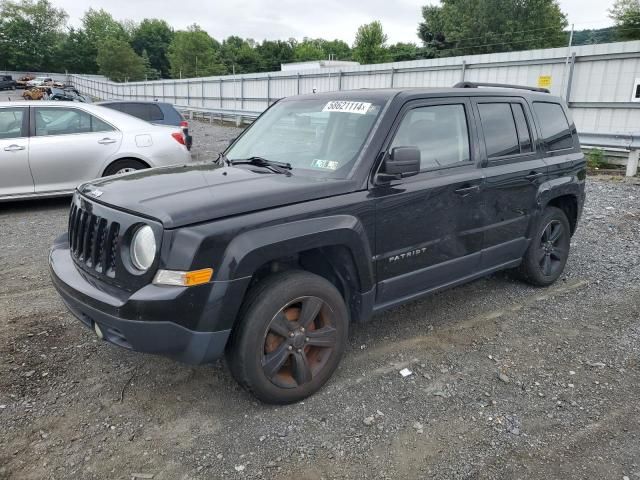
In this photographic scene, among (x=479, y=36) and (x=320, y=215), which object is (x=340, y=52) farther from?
(x=320, y=215)

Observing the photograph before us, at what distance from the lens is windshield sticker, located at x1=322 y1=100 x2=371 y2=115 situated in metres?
3.56

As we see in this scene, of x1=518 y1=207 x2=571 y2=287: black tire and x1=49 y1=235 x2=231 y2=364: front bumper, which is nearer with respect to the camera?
x1=49 y1=235 x2=231 y2=364: front bumper

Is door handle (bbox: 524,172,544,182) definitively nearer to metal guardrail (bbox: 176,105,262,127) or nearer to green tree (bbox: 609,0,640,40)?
metal guardrail (bbox: 176,105,262,127)

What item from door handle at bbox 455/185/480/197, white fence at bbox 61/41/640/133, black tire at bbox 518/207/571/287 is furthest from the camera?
white fence at bbox 61/41/640/133

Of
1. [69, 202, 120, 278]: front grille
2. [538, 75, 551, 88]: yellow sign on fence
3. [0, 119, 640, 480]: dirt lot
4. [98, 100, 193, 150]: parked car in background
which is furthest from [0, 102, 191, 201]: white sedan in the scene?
[538, 75, 551, 88]: yellow sign on fence

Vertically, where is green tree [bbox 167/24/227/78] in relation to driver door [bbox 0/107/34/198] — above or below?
above

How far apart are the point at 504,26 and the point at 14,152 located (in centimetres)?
5566

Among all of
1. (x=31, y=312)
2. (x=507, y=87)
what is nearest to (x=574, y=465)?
(x=507, y=87)

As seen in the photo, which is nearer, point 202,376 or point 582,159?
point 202,376

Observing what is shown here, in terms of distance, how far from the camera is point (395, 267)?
11.4 ft

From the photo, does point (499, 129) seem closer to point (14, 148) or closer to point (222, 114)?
point (14, 148)

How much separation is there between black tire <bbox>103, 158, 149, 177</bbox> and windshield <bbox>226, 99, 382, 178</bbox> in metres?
4.17

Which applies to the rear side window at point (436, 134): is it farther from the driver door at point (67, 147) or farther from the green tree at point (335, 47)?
the green tree at point (335, 47)

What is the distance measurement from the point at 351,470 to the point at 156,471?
99 centimetres
